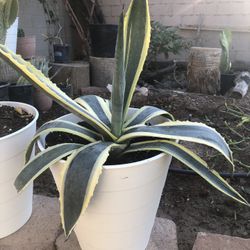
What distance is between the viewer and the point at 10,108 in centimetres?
126

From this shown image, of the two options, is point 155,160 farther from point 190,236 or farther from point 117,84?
point 190,236

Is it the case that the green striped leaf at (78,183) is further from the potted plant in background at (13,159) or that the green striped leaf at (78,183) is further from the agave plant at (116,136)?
the potted plant in background at (13,159)

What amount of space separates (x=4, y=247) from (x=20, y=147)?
0.39m

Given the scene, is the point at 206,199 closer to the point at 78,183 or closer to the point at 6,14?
the point at 78,183

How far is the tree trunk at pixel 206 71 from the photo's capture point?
2832mm

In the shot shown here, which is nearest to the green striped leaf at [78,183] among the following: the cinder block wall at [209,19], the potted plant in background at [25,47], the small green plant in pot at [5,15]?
the small green plant in pot at [5,15]

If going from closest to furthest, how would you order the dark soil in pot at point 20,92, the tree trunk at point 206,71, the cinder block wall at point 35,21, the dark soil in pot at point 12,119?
the dark soil in pot at point 12,119, the dark soil in pot at point 20,92, the tree trunk at point 206,71, the cinder block wall at point 35,21

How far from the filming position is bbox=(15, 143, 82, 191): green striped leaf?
0.85 meters

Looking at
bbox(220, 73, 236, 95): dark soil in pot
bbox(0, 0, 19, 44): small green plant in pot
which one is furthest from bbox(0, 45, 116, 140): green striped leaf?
bbox(220, 73, 236, 95): dark soil in pot

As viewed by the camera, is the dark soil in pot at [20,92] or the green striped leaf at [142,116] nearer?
the green striped leaf at [142,116]

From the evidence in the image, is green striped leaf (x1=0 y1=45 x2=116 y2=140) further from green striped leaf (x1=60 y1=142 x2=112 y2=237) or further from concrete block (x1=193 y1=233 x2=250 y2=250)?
concrete block (x1=193 y1=233 x2=250 y2=250)

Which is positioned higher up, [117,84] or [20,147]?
[117,84]

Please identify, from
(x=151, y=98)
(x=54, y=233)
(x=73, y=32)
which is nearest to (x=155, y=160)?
(x=54, y=233)

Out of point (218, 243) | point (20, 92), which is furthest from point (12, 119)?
point (20, 92)
